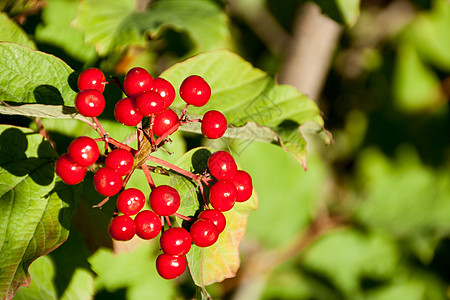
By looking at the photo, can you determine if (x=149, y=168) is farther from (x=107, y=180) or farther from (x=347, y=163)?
(x=347, y=163)

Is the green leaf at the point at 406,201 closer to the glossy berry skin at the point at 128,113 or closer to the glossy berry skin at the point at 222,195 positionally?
the glossy berry skin at the point at 222,195

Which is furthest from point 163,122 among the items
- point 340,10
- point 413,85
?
point 413,85

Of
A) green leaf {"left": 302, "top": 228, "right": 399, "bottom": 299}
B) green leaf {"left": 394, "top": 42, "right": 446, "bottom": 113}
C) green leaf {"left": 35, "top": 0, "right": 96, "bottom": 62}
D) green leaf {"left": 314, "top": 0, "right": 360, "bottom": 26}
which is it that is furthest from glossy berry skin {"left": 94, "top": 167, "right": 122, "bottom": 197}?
green leaf {"left": 394, "top": 42, "right": 446, "bottom": 113}

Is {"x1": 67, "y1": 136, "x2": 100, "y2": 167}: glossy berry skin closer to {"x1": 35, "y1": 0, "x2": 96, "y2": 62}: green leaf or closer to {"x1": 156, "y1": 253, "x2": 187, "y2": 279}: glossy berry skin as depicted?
Answer: {"x1": 156, "y1": 253, "x2": 187, "y2": 279}: glossy berry skin

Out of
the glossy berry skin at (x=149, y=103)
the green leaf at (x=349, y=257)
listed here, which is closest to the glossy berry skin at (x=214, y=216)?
the glossy berry skin at (x=149, y=103)

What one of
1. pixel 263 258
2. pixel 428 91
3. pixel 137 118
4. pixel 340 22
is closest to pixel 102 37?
pixel 137 118
